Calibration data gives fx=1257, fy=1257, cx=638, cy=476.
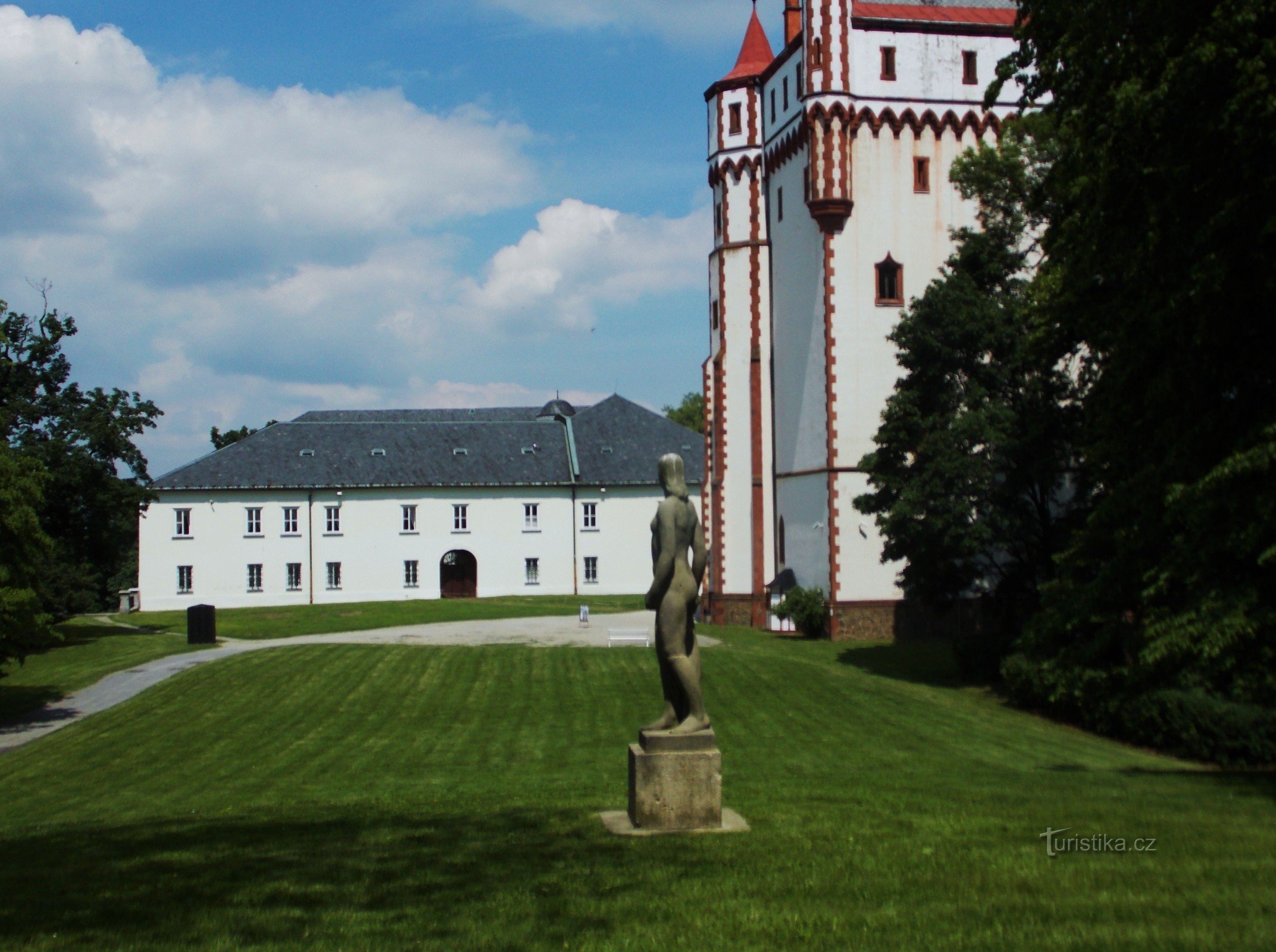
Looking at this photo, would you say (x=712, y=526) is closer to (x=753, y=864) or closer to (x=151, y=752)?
(x=151, y=752)

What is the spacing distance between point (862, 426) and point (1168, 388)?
929 inches

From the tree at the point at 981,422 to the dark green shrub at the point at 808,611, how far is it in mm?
8809

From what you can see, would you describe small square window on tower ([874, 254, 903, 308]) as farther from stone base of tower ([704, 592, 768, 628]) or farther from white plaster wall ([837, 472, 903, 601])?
stone base of tower ([704, 592, 768, 628])

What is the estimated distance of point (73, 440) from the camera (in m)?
46.2

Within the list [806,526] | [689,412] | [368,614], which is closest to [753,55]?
[806,526]

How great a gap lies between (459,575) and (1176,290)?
59.2m

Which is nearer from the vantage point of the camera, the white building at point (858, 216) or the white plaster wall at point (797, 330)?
the white building at point (858, 216)

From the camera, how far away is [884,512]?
34875 millimetres

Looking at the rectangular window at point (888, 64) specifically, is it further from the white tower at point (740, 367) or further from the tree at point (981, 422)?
the tree at point (981, 422)

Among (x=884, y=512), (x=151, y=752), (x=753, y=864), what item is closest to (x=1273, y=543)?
(x=753, y=864)

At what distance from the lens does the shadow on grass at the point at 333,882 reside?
8.62 meters

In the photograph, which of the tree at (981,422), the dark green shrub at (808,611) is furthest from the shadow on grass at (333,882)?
the dark green shrub at (808,611)

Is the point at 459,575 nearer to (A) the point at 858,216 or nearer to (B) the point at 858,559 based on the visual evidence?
(B) the point at 858,559

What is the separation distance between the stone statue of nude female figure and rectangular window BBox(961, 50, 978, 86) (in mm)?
35631
